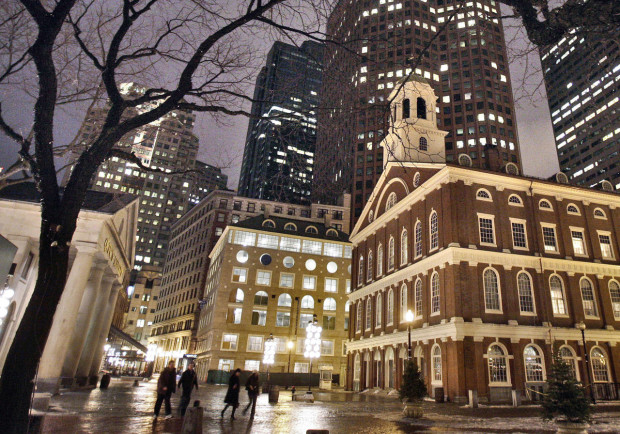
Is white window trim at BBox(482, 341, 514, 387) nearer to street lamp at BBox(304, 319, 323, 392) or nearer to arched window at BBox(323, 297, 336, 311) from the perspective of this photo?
street lamp at BBox(304, 319, 323, 392)

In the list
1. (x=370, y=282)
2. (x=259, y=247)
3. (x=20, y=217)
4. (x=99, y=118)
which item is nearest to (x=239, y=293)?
(x=259, y=247)

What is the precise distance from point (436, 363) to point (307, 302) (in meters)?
32.3

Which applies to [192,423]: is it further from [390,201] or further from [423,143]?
[423,143]

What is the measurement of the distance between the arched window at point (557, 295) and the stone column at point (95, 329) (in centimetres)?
3401

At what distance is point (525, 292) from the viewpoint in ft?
100

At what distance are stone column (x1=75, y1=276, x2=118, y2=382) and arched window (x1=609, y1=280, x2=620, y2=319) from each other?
131 ft

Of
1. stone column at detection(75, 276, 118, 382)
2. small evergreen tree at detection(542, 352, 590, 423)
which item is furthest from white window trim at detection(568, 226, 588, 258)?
stone column at detection(75, 276, 118, 382)

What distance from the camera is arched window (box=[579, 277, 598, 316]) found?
31769mm

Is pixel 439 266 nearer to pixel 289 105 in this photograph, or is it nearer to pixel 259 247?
pixel 289 105

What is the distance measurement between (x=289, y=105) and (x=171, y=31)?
2908 millimetres

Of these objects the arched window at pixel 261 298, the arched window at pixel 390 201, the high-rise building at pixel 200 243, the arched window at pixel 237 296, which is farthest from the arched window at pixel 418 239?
the high-rise building at pixel 200 243

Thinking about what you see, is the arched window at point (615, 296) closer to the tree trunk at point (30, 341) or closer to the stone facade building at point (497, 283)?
the stone facade building at point (497, 283)

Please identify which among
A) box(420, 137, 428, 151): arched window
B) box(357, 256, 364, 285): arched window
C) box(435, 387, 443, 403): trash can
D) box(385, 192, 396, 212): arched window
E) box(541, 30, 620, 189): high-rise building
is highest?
box(420, 137, 428, 151): arched window

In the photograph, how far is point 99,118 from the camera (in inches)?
465
